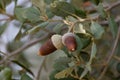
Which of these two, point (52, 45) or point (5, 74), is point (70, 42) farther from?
point (5, 74)

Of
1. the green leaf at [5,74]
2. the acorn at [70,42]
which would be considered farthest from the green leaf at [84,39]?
the green leaf at [5,74]

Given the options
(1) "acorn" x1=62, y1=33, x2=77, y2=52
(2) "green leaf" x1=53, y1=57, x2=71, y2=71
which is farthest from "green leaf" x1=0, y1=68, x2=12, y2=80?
(1) "acorn" x1=62, y1=33, x2=77, y2=52

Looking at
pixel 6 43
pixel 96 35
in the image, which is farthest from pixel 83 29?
pixel 6 43

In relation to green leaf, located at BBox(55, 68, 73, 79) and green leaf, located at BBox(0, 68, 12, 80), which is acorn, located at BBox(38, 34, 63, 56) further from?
green leaf, located at BBox(0, 68, 12, 80)

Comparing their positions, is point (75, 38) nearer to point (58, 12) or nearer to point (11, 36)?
point (58, 12)

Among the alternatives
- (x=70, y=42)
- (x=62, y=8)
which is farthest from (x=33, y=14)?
(x=70, y=42)

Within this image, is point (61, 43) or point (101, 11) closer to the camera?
point (61, 43)

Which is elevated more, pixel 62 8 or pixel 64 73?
pixel 62 8

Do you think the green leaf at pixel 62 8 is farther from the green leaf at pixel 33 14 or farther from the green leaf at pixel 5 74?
the green leaf at pixel 5 74
